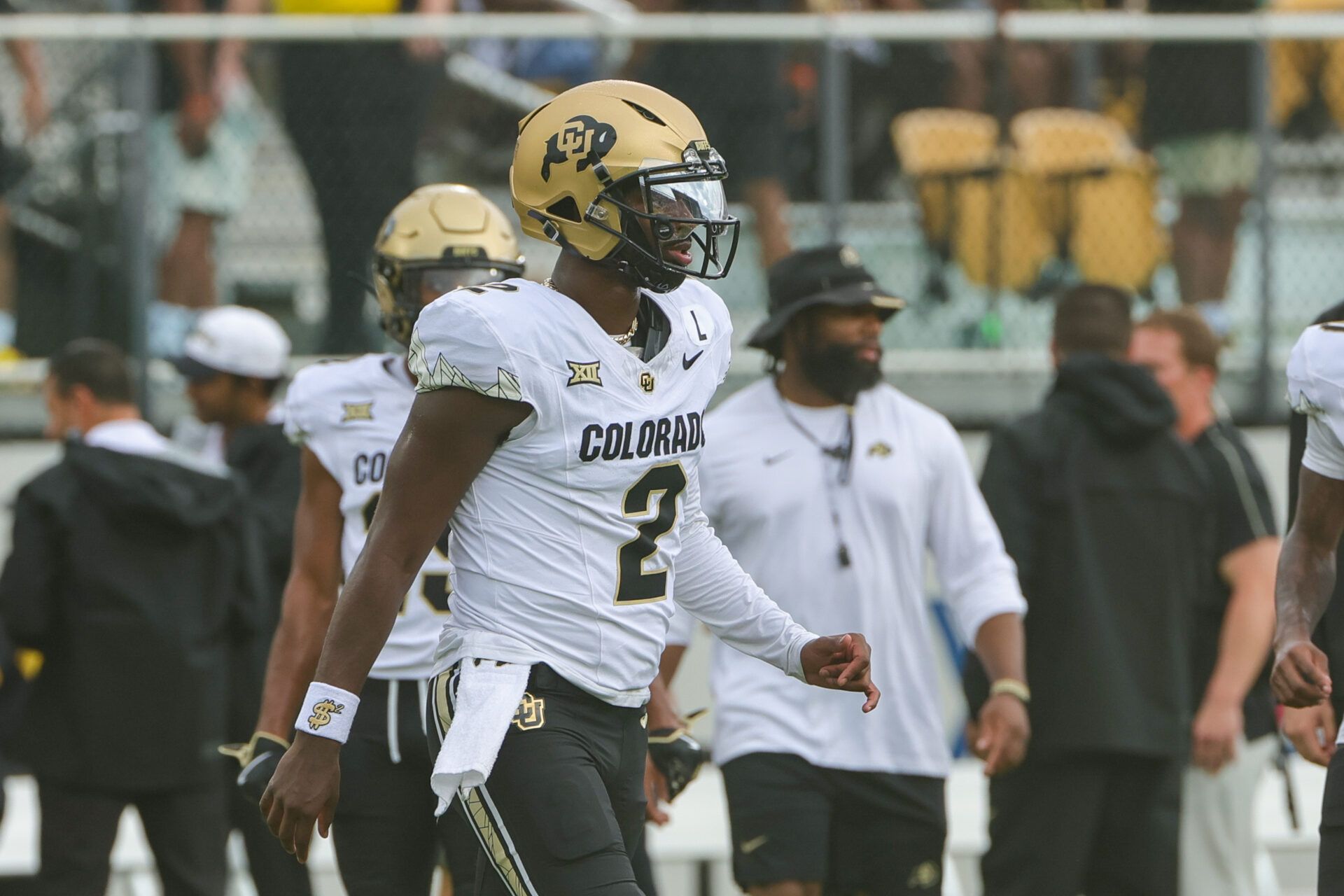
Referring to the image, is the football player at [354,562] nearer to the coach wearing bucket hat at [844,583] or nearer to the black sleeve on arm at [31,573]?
the coach wearing bucket hat at [844,583]

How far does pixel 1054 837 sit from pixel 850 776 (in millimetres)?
998

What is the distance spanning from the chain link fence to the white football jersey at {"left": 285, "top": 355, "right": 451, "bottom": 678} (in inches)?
144

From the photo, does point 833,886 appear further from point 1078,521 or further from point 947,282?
point 947,282

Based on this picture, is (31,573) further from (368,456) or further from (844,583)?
(844,583)

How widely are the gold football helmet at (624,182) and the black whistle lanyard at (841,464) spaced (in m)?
1.84

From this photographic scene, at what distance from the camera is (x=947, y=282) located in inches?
A: 349

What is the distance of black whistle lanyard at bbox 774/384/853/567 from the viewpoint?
17.8 ft

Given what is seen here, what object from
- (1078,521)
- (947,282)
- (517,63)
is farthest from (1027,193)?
(1078,521)

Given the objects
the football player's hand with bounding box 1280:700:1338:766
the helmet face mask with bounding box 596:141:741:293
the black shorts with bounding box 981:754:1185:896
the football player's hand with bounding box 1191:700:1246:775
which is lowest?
the black shorts with bounding box 981:754:1185:896

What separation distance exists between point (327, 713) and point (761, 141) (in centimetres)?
556

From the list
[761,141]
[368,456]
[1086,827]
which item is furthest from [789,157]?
[368,456]

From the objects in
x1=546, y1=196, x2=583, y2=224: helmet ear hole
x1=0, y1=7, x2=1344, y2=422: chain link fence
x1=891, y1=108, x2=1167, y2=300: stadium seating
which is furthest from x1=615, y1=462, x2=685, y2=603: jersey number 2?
x1=891, y1=108, x2=1167, y2=300: stadium seating

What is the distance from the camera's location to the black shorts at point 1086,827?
6043mm

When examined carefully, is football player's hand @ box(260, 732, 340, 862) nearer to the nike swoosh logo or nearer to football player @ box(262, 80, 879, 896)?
football player @ box(262, 80, 879, 896)
